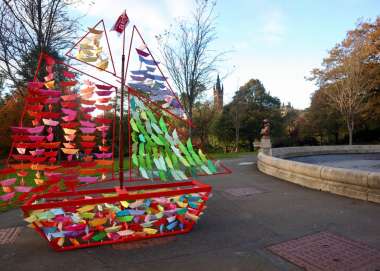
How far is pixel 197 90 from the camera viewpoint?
14.1m

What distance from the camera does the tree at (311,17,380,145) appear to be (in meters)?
26.1

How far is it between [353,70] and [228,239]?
26.4m

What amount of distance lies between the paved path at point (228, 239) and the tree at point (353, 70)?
22.9 metres

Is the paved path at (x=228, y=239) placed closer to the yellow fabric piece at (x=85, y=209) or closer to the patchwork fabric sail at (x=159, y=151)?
the yellow fabric piece at (x=85, y=209)

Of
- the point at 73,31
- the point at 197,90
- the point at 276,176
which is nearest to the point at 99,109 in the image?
the point at 276,176

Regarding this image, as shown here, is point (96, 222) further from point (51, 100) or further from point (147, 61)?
point (147, 61)

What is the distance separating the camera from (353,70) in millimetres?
25719

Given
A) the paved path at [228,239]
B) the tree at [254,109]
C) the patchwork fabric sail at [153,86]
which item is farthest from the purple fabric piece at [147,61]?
the tree at [254,109]

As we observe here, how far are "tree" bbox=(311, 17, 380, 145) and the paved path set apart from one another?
22923mm

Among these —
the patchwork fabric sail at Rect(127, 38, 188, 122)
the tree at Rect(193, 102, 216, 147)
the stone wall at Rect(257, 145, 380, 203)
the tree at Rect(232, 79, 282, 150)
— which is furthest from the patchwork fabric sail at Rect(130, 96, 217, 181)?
the tree at Rect(232, 79, 282, 150)

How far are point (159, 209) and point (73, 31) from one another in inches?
598

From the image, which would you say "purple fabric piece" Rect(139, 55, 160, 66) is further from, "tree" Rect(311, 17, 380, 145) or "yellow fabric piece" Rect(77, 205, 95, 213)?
"tree" Rect(311, 17, 380, 145)

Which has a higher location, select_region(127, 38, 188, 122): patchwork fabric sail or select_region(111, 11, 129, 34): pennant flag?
select_region(111, 11, 129, 34): pennant flag

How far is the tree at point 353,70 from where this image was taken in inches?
1026
